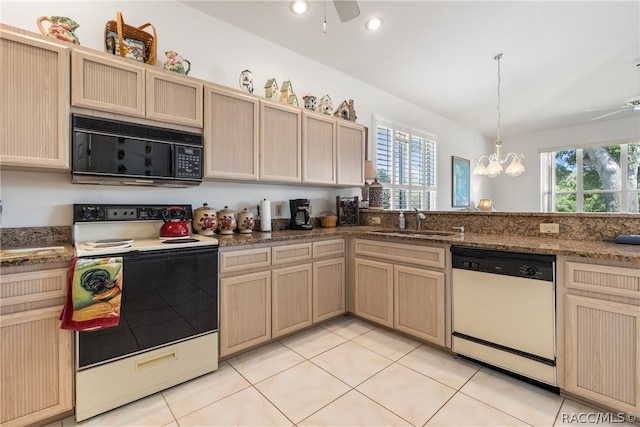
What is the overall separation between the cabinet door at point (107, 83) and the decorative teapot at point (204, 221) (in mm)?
796

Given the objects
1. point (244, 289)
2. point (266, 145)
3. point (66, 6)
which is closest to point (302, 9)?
point (266, 145)

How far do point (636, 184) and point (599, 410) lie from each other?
592cm

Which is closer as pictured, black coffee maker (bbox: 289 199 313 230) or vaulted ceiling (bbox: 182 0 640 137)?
vaulted ceiling (bbox: 182 0 640 137)

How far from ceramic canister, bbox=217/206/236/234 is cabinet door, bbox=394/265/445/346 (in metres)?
1.45

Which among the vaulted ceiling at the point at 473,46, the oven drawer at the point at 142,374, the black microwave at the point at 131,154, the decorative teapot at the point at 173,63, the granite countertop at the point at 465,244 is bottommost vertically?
the oven drawer at the point at 142,374

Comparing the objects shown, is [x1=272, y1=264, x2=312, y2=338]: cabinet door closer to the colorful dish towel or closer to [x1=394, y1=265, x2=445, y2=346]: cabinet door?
[x1=394, y1=265, x2=445, y2=346]: cabinet door

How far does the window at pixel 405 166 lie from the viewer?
13.7ft

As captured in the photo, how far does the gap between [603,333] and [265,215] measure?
242 cm

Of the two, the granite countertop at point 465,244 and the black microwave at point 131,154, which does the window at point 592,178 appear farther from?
the black microwave at point 131,154

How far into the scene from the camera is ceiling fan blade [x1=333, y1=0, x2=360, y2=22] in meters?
1.77

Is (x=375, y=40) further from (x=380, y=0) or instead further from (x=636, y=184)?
(x=636, y=184)

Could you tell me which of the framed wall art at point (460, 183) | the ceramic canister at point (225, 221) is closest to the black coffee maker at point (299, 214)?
the ceramic canister at point (225, 221)

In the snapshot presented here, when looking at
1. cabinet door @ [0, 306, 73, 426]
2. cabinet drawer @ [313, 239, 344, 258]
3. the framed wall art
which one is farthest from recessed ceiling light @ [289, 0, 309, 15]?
the framed wall art

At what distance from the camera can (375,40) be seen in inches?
118
